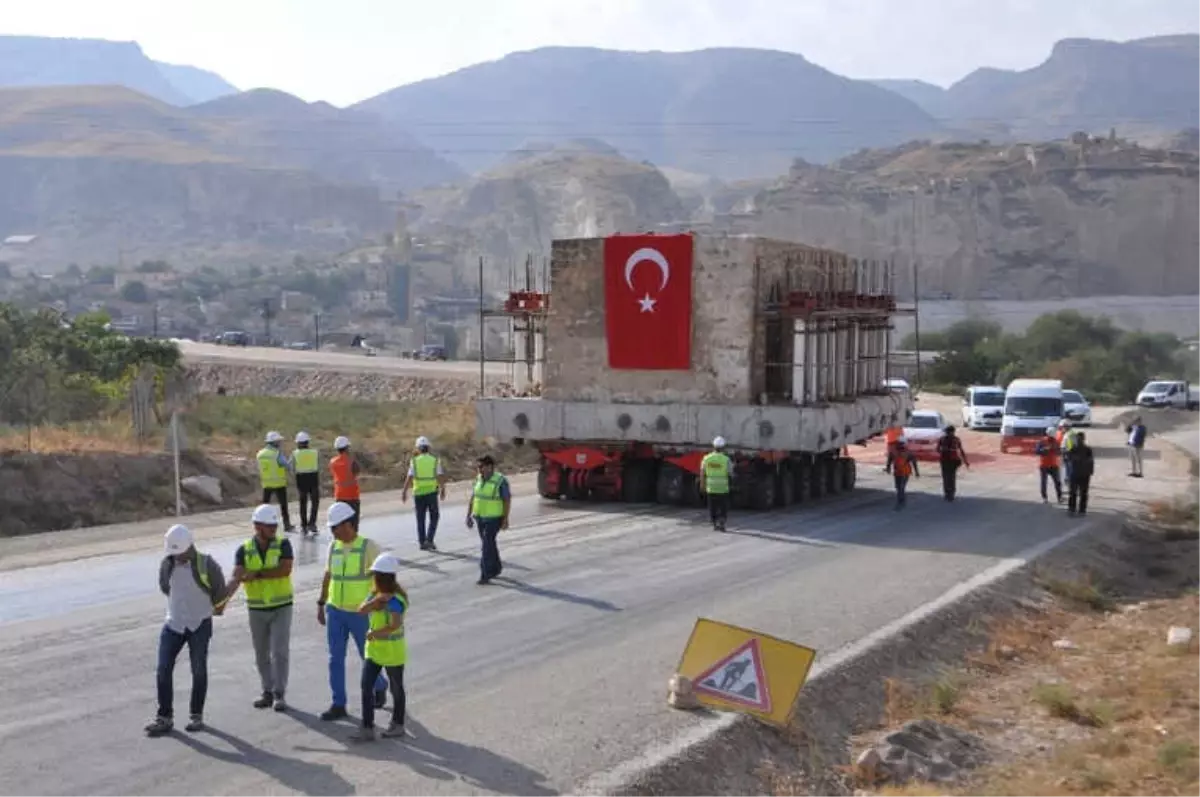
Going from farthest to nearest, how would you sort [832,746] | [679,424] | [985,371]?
[985,371] → [679,424] → [832,746]

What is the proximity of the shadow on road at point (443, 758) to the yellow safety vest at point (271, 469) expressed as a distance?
10091 mm

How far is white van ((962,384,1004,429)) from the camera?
163 feet

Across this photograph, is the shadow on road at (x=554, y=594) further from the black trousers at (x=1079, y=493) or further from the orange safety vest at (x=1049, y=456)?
the orange safety vest at (x=1049, y=456)

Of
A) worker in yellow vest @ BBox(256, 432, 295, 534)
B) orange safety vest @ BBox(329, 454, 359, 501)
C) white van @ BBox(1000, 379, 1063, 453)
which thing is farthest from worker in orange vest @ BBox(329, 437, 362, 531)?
white van @ BBox(1000, 379, 1063, 453)

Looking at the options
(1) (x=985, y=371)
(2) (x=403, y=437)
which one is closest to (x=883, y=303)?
(2) (x=403, y=437)

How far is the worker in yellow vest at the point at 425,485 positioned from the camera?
19.2 meters

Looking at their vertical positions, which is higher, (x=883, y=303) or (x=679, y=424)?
(x=883, y=303)

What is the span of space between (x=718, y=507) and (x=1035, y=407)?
23.0 meters

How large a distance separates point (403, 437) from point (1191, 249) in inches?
5349

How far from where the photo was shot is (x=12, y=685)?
38.8 ft

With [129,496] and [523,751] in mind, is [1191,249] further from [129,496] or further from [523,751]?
[523,751]

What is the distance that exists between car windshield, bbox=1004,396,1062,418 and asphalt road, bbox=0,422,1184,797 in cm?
1809

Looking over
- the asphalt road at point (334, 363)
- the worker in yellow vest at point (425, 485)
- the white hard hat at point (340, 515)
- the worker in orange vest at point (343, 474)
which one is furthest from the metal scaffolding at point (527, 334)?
the asphalt road at point (334, 363)

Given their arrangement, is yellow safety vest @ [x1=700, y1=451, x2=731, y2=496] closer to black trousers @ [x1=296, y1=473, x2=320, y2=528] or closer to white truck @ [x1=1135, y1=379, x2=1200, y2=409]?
black trousers @ [x1=296, y1=473, x2=320, y2=528]
